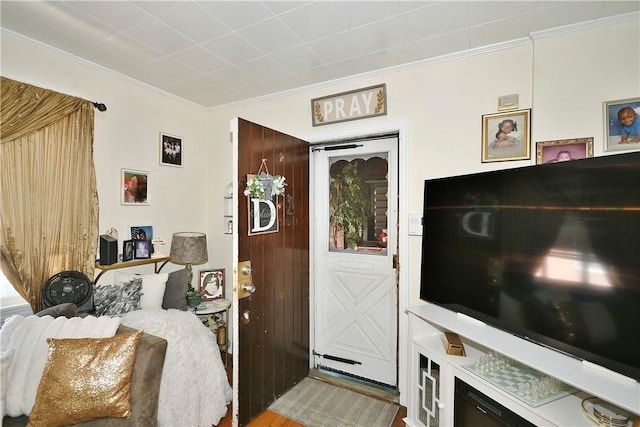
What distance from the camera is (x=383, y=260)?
2.61 metres

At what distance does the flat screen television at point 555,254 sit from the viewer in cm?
115

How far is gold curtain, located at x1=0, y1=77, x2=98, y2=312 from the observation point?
6.05 feet

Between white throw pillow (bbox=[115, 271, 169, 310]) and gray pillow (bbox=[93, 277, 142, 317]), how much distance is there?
4 centimetres

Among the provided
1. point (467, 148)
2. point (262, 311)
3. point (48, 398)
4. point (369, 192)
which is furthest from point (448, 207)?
point (48, 398)

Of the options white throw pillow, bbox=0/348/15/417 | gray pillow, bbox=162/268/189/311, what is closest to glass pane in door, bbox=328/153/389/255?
gray pillow, bbox=162/268/189/311

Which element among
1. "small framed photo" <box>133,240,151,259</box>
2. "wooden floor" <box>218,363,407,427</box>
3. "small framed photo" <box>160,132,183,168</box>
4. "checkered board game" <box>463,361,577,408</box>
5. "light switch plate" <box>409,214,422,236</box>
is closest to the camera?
"checkered board game" <box>463,361,577,408</box>

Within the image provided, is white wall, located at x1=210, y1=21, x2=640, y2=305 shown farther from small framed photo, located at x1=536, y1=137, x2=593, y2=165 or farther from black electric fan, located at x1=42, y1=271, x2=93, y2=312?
black electric fan, located at x1=42, y1=271, x2=93, y2=312

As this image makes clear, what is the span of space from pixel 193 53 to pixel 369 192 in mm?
1735

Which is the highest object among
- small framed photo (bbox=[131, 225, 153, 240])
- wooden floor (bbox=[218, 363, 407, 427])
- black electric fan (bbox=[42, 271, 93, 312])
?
small framed photo (bbox=[131, 225, 153, 240])

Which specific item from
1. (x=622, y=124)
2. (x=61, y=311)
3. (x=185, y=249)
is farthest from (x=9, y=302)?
(x=622, y=124)

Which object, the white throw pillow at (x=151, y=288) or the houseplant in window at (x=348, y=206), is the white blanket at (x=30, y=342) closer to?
the white throw pillow at (x=151, y=288)

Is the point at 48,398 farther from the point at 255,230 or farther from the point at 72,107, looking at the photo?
the point at 72,107

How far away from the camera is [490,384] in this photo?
145cm

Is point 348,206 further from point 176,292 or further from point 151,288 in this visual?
point 151,288
